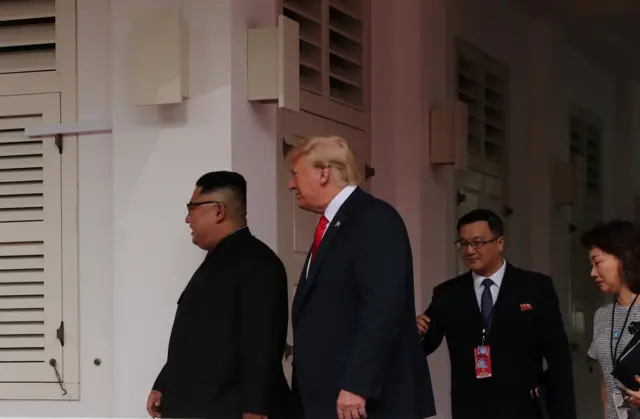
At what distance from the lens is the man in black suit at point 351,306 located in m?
3.32

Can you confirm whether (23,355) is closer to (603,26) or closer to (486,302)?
(486,302)

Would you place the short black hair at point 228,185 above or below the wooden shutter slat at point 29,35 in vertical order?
below

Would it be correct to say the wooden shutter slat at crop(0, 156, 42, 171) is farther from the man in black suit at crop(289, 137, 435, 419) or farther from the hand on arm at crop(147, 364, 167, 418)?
the man in black suit at crop(289, 137, 435, 419)

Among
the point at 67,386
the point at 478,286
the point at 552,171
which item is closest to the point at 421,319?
the point at 478,286

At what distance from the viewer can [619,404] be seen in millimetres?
3768

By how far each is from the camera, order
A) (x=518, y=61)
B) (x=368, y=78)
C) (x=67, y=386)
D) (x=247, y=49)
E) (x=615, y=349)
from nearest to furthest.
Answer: (x=615, y=349) < (x=247, y=49) < (x=67, y=386) < (x=368, y=78) < (x=518, y=61)

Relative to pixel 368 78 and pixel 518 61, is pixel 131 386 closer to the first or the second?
pixel 368 78

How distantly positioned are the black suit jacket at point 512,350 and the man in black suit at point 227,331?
841 mm

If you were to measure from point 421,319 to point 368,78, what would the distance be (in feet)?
6.05

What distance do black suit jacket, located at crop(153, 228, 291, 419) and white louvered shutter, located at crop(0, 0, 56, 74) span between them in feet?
4.83

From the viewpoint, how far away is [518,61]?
805 cm

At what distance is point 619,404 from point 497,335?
733mm

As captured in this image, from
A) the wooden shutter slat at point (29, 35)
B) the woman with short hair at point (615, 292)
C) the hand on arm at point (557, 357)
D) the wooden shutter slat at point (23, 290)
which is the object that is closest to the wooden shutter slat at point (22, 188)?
the wooden shutter slat at point (23, 290)

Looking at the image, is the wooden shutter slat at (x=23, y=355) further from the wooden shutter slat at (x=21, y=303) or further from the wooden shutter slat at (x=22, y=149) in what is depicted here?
the wooden shutter slat at (x=22, y=149)
